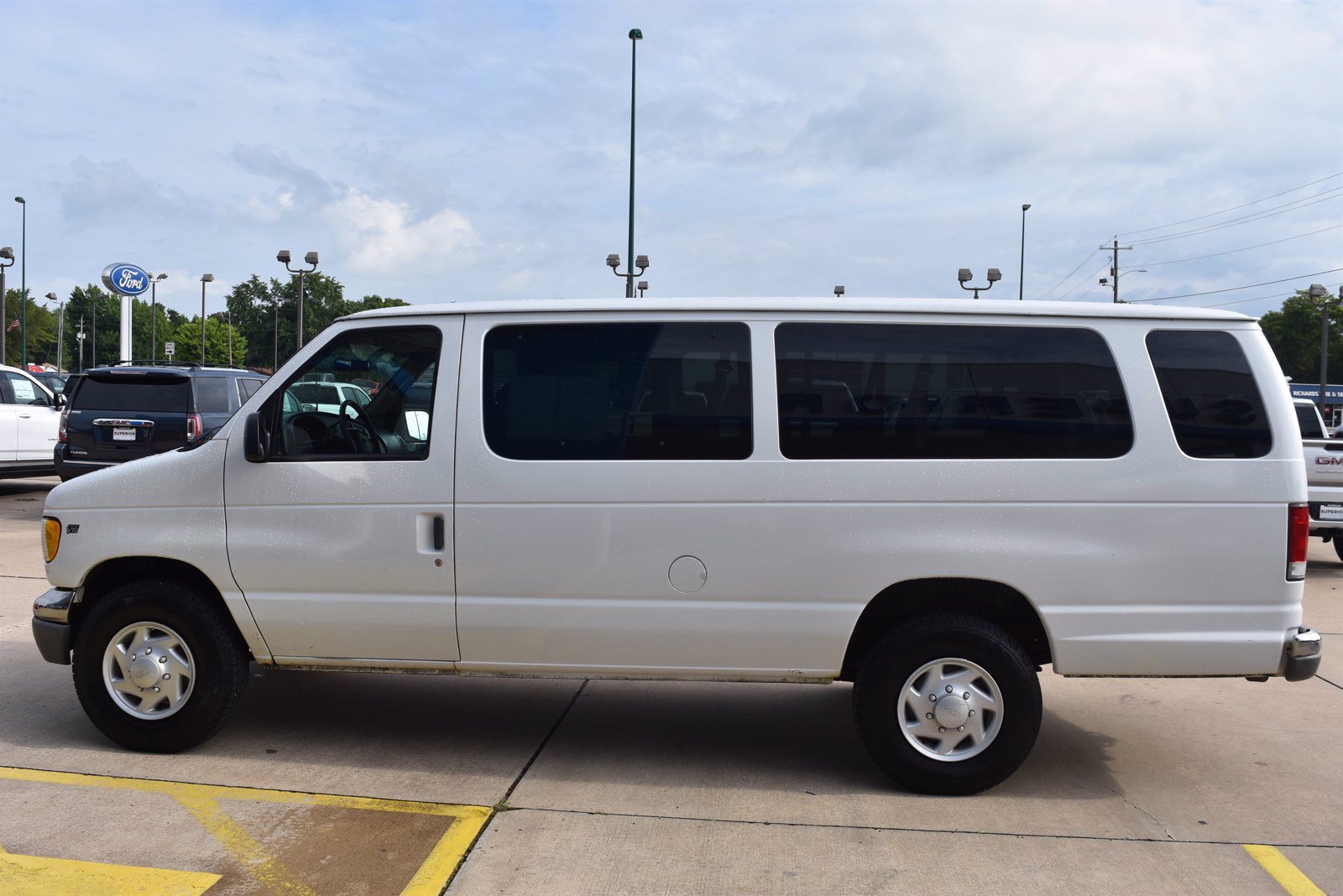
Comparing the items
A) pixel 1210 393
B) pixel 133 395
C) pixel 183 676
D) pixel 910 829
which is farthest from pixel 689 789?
pixel 133 395

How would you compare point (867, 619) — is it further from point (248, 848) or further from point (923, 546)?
point (248, 848)

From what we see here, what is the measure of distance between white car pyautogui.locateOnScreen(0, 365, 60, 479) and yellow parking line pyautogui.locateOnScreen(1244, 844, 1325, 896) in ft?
48.3

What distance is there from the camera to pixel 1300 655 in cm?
453

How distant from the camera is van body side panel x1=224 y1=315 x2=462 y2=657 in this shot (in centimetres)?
475

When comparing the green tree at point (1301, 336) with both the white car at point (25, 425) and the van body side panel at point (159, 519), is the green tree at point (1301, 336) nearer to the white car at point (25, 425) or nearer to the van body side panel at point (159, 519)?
→ the white car at point (25, 425)

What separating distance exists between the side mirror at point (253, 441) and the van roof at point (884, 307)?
720 mm

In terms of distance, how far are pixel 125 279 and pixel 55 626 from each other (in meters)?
37.0

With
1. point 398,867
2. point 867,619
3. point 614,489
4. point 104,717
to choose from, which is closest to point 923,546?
point 867,619

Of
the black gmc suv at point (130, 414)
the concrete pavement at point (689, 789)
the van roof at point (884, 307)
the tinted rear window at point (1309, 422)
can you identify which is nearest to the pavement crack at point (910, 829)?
the concrete pavement at point (689, 789)

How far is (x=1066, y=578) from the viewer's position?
14.9ft

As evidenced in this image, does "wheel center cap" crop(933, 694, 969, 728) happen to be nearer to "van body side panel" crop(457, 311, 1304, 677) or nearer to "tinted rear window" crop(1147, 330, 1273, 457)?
"van body side panel" crop(457, 311, 1304, 677)

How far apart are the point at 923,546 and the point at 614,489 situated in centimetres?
127

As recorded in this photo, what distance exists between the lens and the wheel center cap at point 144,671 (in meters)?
4.98

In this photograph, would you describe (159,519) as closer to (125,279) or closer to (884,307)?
(884,307)
